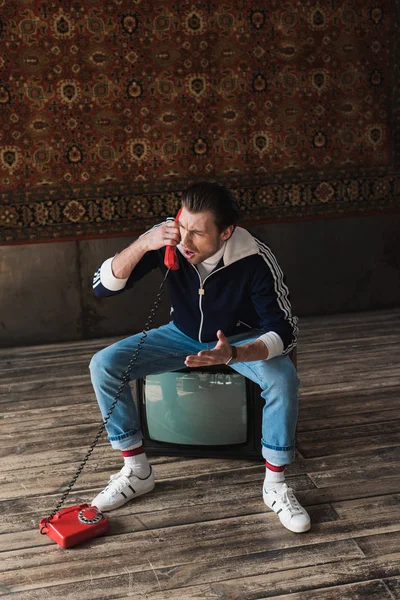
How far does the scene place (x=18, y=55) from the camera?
4004 millimetres

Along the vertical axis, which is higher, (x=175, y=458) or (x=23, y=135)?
(x=23, y=135)

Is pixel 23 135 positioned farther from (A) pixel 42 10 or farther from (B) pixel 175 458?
(B) pixel 175 458

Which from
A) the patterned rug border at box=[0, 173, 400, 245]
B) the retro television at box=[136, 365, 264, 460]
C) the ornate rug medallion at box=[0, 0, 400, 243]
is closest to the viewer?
the retro television at box=[136, 365, 264, 460]

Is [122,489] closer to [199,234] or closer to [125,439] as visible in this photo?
[125,439]

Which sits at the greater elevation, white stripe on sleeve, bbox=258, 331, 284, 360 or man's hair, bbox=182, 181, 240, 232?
man's hair, bbox=182, 181, 240, 232

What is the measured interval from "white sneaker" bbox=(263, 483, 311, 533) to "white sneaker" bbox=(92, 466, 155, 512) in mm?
444

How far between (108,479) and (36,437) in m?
0.54

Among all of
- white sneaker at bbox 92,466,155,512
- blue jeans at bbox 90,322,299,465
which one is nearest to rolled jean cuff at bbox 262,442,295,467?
blue jeans at bbox 90,322,299,465

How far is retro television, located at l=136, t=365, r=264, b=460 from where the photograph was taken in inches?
101

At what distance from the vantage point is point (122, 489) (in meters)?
2.39

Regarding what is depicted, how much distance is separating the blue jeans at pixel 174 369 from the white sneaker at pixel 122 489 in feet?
0.37

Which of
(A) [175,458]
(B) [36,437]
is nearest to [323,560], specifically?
(A) [175,458]

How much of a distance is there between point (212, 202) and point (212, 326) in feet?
1.59

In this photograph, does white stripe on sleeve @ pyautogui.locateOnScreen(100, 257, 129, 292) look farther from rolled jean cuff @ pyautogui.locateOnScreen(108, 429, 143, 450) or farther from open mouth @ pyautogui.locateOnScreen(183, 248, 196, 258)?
rolled jean cuff @ pyautogui.locateOnScreen(108, 429, 143, 450)
